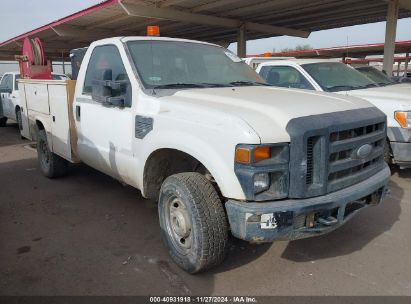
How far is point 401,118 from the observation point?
5270 millimetres

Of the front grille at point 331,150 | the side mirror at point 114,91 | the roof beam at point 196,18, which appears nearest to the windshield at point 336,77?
the front grille at point 331,150

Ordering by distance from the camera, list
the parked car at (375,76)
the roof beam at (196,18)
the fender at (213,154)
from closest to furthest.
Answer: the fender at (213,154)
the parked car at (375,76)
the roof beam at (196,18)

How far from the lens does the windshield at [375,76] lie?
7.17 metres

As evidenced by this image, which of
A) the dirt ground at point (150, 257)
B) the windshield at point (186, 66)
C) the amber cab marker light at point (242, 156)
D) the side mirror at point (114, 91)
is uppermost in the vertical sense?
the windshield at point (186, 66)

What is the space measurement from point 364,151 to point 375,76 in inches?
198

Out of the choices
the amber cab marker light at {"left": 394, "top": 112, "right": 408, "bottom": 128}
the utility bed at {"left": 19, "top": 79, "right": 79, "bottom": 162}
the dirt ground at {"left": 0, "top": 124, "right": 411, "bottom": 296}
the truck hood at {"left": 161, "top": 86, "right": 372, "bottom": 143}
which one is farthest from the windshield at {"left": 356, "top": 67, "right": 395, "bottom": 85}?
the utility bed at {"left": 19, "top": 79, "right": 79, "bottom": 162}

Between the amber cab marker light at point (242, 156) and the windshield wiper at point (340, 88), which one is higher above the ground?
the windshield wiper at point (340, 88)

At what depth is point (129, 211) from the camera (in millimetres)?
4570

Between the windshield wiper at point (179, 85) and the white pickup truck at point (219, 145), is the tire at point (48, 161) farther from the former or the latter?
the windshield wiper at point (179, 85)

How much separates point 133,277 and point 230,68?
2.49 metres

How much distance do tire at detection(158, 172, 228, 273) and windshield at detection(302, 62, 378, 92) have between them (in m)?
3.94

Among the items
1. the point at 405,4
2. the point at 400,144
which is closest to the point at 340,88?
the point at 400,144

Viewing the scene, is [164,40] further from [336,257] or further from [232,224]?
[336,257]

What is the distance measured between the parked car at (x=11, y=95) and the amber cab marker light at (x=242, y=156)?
903cm
